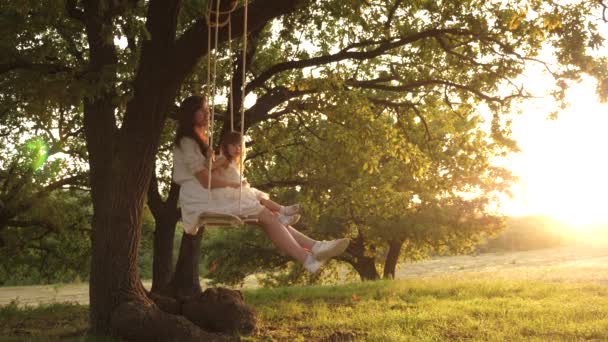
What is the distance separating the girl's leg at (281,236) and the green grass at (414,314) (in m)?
2.37

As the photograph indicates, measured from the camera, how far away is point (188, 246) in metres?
13.5

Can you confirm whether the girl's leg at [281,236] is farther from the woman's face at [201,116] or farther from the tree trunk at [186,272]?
the tree trunk at [186,272]

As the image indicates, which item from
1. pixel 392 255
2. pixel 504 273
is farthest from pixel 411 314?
pixel 392 255

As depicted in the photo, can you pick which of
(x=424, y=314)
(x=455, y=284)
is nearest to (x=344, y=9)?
(x=424, y=314)

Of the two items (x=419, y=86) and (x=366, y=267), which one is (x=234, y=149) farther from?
(x=366, y=267)

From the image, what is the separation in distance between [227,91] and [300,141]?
95.2 inches

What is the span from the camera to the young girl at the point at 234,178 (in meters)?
6.92

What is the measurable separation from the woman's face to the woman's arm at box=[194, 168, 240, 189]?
2.02 feet

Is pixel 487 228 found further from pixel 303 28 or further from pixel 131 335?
pixel 131 335

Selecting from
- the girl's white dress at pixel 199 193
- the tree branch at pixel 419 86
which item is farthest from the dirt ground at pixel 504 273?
the girl's white dress at pixel 199 193

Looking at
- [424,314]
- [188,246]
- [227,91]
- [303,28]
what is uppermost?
[303,28]

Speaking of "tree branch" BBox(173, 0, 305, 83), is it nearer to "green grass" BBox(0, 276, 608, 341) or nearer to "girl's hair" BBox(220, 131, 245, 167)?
"girl's hair" BBox(220, 131, 245, 167)

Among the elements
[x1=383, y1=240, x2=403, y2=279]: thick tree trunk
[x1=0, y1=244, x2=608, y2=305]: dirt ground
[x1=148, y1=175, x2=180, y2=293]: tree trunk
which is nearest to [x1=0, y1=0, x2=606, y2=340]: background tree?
[x1=148, y1=175, x2=180, y2=293]: tree trunk

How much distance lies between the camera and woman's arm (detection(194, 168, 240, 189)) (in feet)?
23.0
